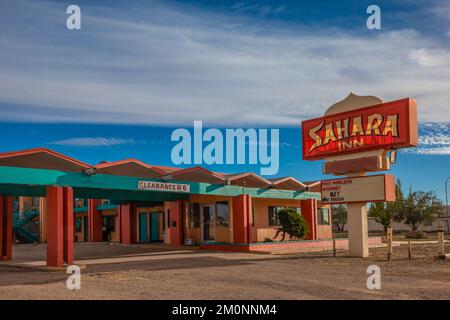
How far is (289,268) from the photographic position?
56.8 feet

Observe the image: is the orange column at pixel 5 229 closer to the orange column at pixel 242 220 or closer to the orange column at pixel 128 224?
the orange column at pixel 242 220

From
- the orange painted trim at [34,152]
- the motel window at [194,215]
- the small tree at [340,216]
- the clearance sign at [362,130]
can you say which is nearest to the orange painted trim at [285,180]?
the motel window at [194,215]

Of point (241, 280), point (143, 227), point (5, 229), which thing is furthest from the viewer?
point (143, 227)

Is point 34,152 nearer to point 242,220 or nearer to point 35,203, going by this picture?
point 242,220

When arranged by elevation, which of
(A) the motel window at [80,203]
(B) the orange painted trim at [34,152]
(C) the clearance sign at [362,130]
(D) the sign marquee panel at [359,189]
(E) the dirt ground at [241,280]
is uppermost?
(C) the clearance sign at [362,130]

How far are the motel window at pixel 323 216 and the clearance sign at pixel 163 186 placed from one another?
1442 centimetres

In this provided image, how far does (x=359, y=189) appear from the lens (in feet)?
69.7

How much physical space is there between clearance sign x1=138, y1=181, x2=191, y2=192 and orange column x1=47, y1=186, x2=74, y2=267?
161 inches

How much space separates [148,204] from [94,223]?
9114 millimetres

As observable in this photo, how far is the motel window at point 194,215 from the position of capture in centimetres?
3033

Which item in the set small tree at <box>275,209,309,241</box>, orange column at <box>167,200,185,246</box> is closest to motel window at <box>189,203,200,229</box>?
orange column at <box>167,200,185,246</box>

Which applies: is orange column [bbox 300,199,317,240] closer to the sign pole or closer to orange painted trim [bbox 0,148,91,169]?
the sign pole

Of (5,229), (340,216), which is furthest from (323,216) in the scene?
(340,216)

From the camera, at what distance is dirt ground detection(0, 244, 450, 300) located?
1117 centimetres
